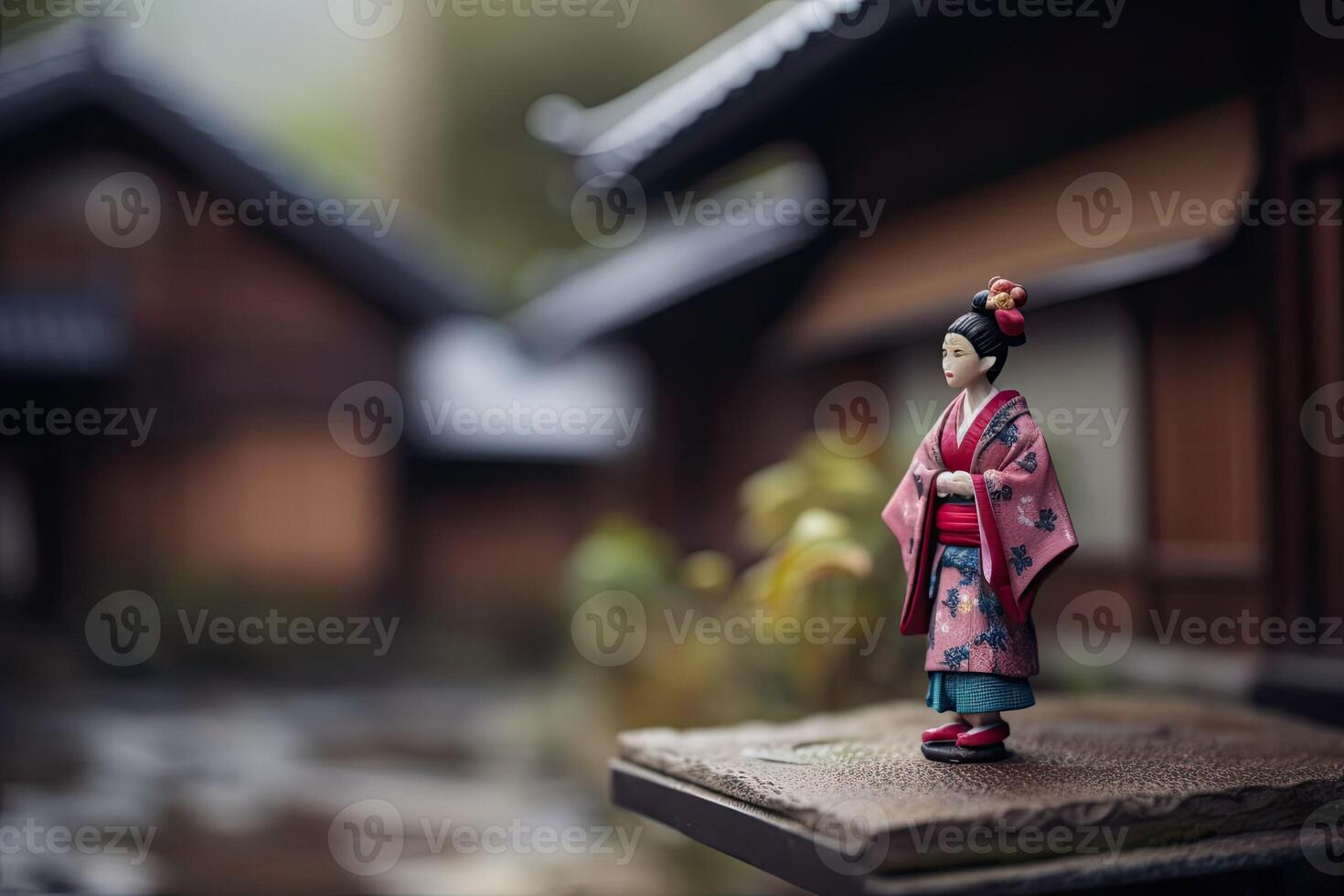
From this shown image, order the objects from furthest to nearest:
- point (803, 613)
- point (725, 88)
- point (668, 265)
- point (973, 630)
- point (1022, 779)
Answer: point (668, 265)
point (725, 88)
point (803, 613)
point (973, 630)
point (1022, 779)

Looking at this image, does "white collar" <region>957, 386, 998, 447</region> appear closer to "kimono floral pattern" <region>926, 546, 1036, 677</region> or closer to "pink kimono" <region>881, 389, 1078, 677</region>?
"pink kimono" <region>881, 389, 1078, 677</region>

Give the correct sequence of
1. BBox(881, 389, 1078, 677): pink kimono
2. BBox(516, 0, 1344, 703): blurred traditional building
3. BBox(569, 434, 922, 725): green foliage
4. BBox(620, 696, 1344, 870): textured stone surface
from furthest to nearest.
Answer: BBox(569, 434, 922, 725): green foliage, BBox(516, 0, 1344, 703): blurred traditional building, BBox(881, 389, 1078, 677): pink kimono, BBox(620, 696, 1344, 870): textured stone surface

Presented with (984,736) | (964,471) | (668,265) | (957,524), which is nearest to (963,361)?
(964,471)

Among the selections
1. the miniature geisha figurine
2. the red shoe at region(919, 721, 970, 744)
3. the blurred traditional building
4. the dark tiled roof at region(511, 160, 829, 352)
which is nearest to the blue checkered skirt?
the miniature geisha figurine

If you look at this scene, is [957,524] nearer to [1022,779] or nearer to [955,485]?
[955,485]

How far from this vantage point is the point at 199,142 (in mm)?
13367

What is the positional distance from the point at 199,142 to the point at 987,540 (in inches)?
502

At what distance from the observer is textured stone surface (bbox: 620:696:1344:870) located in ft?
8.39

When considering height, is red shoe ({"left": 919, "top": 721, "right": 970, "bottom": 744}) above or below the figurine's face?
below

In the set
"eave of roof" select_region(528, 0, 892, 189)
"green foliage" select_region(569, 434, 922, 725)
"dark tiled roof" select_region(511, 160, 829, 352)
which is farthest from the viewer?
"dark tiled roof" select_region(511, 160, 829, 352)

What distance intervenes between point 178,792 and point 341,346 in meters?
7.07

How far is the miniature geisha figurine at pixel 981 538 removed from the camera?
9.76ft

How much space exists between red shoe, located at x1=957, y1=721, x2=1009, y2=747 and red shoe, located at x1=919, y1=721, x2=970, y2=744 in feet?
0.10

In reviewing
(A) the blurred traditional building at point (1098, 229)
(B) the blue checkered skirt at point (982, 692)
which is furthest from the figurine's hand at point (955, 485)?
(A) the blurred traditional building at point (1098, 229)
